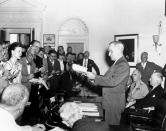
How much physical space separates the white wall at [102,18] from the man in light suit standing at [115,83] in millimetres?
5461

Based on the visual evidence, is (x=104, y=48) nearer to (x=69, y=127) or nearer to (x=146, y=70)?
(x=146, y=70)

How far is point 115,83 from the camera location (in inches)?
149

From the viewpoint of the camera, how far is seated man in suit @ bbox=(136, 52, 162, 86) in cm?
820

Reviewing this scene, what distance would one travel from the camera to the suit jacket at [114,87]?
149 inches

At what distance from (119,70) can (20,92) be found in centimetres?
197

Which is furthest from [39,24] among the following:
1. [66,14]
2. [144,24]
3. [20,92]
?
[20,92]

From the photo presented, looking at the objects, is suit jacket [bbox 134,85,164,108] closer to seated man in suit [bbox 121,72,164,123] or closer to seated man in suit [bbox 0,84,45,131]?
seated man in suit [bbox 121,72,164,123]

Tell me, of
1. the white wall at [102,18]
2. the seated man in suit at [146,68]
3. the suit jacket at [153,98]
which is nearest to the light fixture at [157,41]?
the white wall at [102,18]

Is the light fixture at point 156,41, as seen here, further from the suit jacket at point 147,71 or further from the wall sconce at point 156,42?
the suit jacket at point 147,71

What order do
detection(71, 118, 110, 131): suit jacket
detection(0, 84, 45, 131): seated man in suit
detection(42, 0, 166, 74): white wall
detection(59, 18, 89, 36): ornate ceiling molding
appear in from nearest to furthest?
detection(0, 84, 45, 131): seated man in suit, detection(71, 118, 110, 131): suit jacket, detection(42, 0, 166, 74): white wall, detection(59, 18, 89, 36): ornate ceiling molding

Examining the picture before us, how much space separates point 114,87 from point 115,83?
11 centimetres

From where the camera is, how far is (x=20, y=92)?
214cm

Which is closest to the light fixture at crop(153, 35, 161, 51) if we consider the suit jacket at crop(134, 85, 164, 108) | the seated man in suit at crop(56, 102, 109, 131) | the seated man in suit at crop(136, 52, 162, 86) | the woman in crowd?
the seated man in suit at crop(136, 52, 162, 86)

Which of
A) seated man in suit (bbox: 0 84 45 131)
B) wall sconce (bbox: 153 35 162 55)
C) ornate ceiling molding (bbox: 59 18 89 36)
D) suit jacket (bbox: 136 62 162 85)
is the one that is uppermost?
ornate ceiling molding (bbox: 59 18 89 36)
